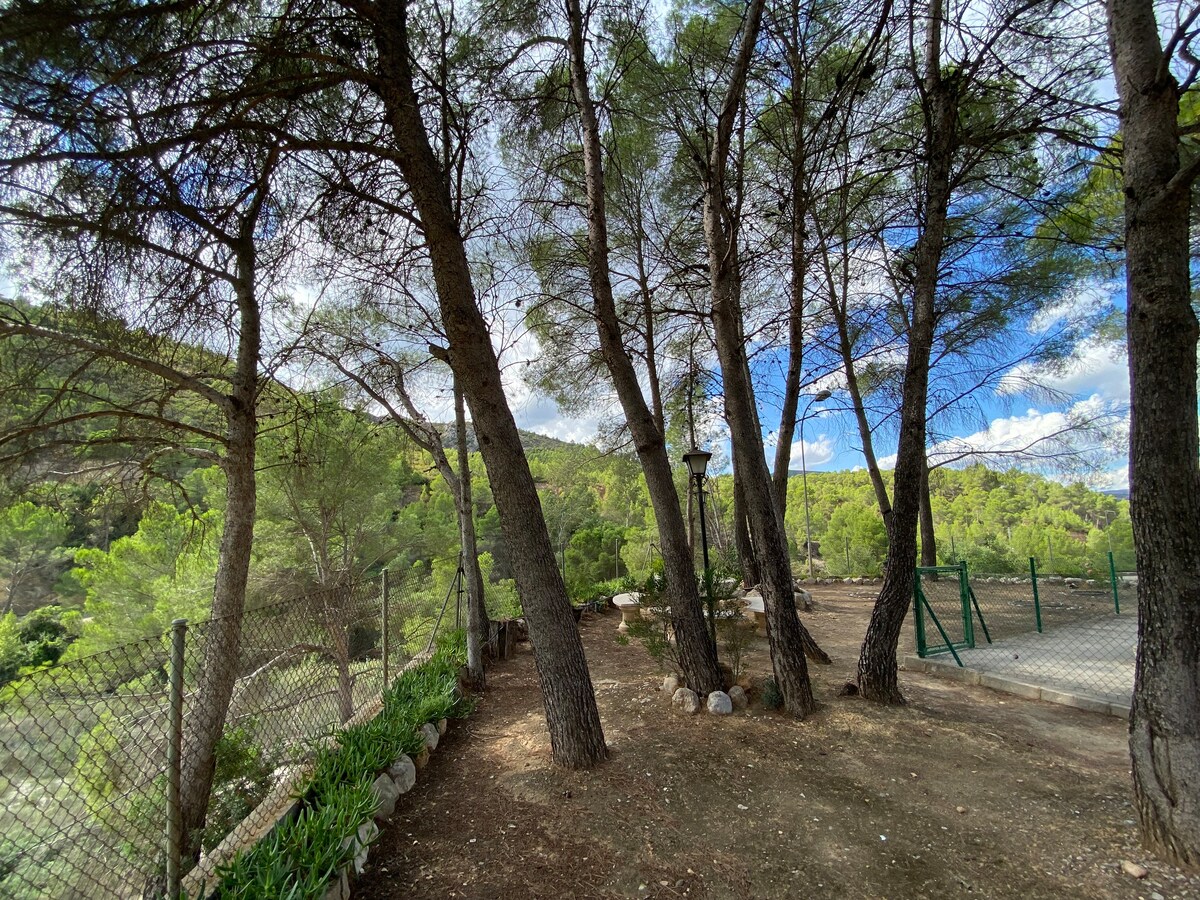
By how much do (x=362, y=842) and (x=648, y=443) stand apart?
98.5 inches

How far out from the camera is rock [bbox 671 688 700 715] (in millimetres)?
3340

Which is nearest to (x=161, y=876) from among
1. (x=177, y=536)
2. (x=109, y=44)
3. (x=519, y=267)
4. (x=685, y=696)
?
(x=685, y=696)

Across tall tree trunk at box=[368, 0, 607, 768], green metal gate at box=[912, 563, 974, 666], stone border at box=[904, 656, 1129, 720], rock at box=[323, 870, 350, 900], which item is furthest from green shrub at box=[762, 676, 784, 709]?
rock at box=[323, 870, 350, 900]

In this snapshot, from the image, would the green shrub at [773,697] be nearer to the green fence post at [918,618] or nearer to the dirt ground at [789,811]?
the dirt ground at [789,811]

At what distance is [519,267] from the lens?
4.33m

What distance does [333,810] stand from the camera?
1.92 m

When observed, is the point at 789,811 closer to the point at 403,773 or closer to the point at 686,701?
the point at 686,701

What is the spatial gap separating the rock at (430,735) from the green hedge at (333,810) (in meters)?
0.04

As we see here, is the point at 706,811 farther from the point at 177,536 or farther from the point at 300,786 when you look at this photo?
the point at 177,536

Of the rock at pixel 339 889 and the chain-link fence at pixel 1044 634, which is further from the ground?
the rock at pixel 339 889

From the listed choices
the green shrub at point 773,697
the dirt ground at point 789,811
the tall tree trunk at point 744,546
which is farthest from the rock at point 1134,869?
the tall tree trunk at point 744,546

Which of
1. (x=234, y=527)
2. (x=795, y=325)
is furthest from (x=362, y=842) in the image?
(x=795, y=325)

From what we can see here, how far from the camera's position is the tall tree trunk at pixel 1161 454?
1706 mm

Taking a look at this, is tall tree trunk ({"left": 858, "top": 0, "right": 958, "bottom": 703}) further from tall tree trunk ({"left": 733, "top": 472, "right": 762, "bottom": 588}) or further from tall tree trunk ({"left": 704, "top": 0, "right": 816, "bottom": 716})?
tall tree trunk ({"left": 733, "top": 472, "right": 762, "bottom": 588})
